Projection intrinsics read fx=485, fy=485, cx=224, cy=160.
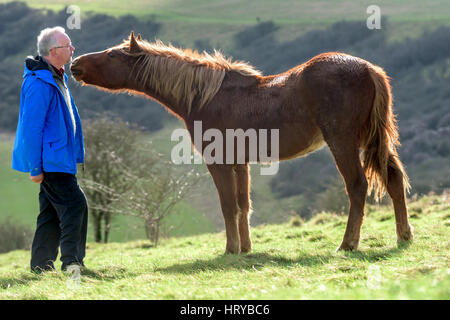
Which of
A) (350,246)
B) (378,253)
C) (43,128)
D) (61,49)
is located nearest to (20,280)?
(43,128)

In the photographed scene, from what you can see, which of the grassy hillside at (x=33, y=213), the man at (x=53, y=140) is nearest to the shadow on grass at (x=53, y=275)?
the man at (x=53, y=140)

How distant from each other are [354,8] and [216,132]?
60764 millimetres

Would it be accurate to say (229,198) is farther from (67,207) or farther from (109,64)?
(109,64)

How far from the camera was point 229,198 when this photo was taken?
621 cm

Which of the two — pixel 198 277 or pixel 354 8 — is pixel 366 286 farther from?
pixel 354 8

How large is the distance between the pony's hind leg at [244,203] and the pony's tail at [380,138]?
1.64 metres

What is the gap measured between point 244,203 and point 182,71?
78.0 inches

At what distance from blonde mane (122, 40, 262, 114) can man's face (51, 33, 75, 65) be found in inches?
51.2

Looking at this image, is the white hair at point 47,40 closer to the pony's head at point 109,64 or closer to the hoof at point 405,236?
the pony's head at point 109,64

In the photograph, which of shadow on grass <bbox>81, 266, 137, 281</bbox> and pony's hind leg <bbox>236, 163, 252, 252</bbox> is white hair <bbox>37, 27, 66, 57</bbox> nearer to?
shadow on grass <bbox>81, 266, 137, 281</bbox>

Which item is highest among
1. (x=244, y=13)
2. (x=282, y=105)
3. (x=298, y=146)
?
(x=244, y=13)

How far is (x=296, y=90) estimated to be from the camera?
5.75 metres

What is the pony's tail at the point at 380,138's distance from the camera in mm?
5559

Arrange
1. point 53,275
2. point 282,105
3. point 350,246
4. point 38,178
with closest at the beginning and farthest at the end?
point 53,275, point 38,178, point 350,246, point 282,105
